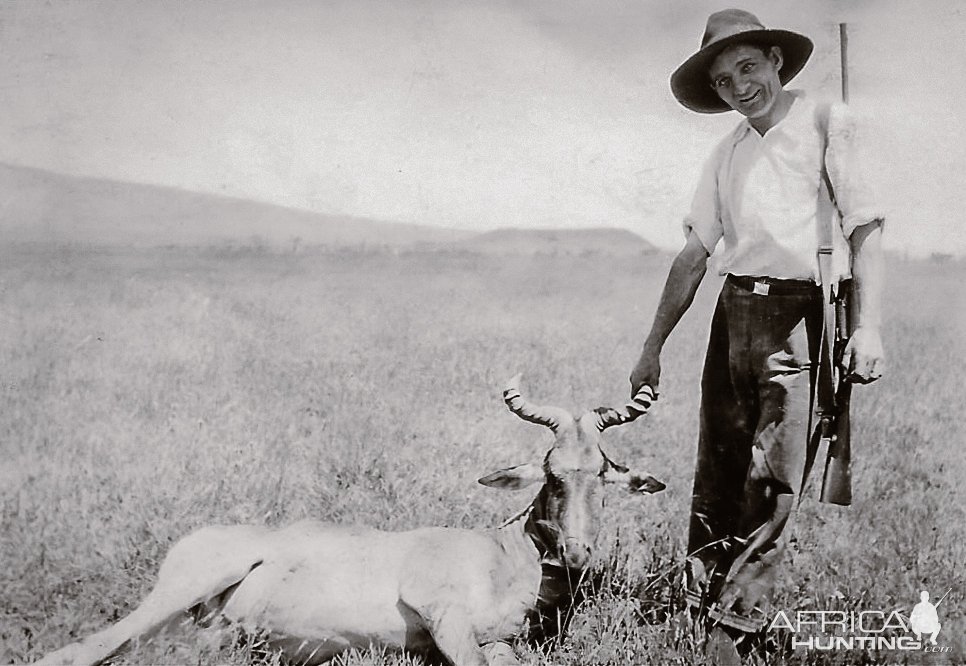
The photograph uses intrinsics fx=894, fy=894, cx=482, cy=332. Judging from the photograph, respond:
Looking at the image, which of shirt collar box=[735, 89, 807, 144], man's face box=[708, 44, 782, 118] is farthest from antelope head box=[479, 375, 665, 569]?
man's face box=[708, 44, 782, 118]

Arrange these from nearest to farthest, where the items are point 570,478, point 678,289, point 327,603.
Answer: point 327,603 < point 570,478 < point 678,289

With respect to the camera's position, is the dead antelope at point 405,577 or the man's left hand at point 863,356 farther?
the man's left hand at point 863,356

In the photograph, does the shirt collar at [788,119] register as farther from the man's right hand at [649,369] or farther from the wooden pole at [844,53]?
the man's right hand at [649,369]

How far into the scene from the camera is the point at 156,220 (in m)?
5.00

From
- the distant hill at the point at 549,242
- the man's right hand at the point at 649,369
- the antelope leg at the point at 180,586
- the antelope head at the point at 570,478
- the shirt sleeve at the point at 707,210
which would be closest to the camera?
the antelope leg at the point at 180,586

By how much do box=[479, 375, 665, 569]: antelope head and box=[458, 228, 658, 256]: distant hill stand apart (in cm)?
86

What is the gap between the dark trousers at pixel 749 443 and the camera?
4.38 m

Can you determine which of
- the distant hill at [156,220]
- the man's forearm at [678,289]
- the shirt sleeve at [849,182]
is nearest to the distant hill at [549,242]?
the distant hill at [156,220]

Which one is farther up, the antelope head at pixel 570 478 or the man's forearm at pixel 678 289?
the man's forearm at pixel 678 289

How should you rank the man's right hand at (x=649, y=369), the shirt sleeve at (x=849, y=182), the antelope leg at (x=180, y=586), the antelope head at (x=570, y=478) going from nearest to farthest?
the antelope leg at (x=180, y=586) → the antelope head at (x=570, y=478) → the shirt sleeve at (x=849, y=182) → the man's right hand at (x=649, y=369)

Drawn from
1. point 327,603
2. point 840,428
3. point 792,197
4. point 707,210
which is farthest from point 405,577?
point 792,197

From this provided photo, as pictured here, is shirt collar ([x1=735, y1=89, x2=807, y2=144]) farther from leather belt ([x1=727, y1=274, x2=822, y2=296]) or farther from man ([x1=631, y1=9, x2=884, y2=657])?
leather belt ([x1=727, y1=274, x2=822, y2=296])

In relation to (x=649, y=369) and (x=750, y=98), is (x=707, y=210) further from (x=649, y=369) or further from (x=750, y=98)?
(x=649, y=369)

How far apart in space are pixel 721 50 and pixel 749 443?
202cm
